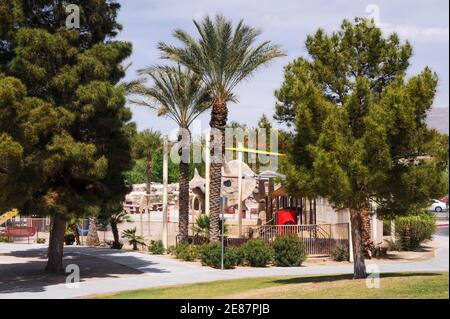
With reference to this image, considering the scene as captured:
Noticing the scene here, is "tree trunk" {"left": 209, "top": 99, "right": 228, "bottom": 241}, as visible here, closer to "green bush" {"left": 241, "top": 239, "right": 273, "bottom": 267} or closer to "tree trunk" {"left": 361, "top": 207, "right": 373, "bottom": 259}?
"green bush" {"left": 241, "top": 239, "right": 273, "bottom": 267}

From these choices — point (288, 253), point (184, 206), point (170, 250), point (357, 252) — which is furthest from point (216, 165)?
point (357, 252)

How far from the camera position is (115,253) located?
2811cm

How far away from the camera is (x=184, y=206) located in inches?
1116

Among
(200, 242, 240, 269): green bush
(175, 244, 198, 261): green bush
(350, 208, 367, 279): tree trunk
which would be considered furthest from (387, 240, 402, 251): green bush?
(350, 208, 367, 279): tree trunk

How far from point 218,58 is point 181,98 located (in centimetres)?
367

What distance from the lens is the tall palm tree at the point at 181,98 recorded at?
92.7ft

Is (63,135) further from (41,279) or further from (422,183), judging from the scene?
(422,183)

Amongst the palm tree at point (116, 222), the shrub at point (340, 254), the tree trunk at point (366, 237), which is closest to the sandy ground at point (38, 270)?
the palm tree at point (116, 222)

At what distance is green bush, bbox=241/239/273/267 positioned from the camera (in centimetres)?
2392

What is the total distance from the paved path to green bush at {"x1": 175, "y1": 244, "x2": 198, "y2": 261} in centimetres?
54

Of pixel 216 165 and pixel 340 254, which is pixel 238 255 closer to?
pixel 216 165

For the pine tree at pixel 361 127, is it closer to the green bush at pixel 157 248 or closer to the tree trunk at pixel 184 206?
the tree trunk at pixel 184 206

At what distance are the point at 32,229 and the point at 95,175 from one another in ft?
56.5
